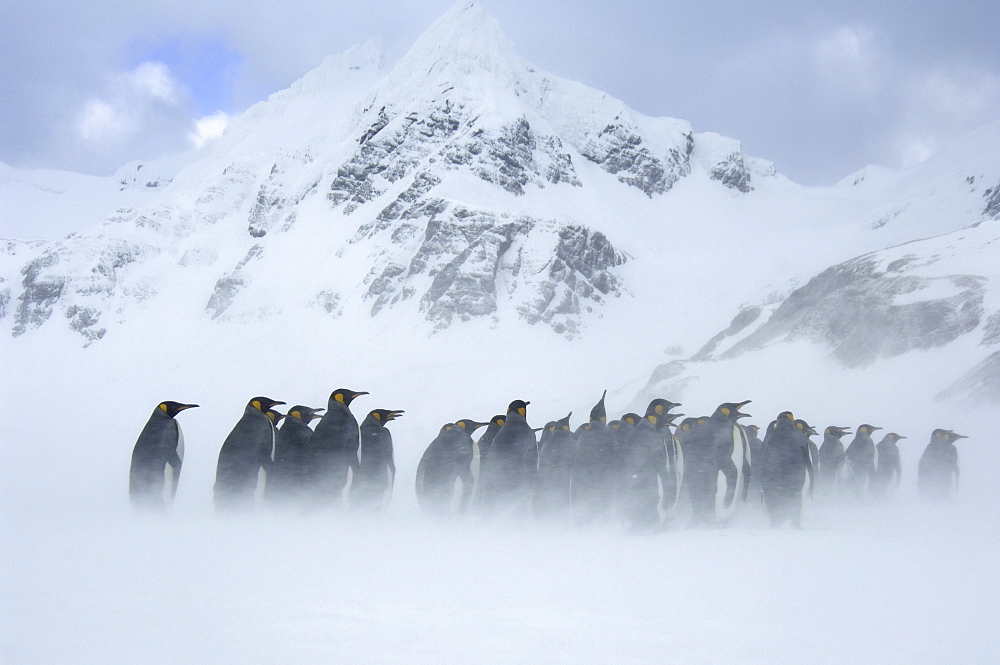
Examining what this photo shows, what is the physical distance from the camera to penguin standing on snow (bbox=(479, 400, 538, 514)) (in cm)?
766

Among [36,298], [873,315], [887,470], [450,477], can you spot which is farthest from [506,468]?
[36,298]

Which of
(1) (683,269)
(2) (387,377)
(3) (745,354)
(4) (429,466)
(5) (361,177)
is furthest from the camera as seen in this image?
(5) (361,177)

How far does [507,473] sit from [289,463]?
232 cm

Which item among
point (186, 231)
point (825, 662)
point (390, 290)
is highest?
point (186, 231)

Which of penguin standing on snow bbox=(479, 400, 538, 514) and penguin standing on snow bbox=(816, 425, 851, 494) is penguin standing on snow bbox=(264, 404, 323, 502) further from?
penguin standing on snow bbox=(816, 425, 851, 494)

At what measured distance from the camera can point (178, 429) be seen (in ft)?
24.8

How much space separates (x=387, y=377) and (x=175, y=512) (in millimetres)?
28711

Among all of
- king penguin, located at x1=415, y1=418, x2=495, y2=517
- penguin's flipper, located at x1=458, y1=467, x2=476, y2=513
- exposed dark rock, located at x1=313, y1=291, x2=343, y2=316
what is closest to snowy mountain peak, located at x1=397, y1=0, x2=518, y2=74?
exposed dark rock, located at x1=313, y1=291, x2=343, y2=316

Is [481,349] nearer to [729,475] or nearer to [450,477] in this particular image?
A: [450,477]

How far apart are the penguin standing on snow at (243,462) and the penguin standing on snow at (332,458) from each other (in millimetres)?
488

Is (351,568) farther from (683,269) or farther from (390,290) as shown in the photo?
(683,269)

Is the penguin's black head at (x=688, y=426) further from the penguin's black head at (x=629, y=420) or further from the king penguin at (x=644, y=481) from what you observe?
the king penguin at (x=644, y=481)

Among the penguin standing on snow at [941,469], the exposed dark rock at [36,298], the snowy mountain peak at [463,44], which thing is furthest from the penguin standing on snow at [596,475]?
the snowy mountain peak at [463,44]

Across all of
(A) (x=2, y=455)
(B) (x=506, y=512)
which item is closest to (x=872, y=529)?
(B) (x=506, y=512)
